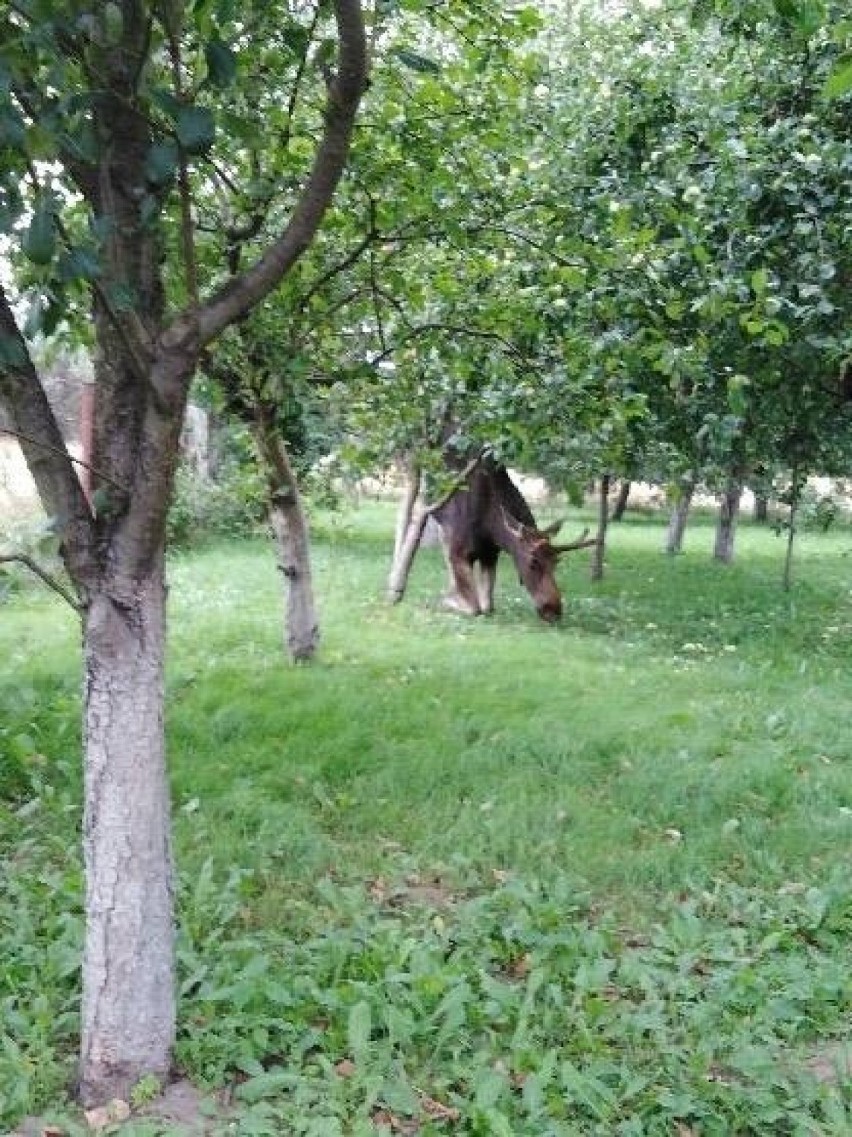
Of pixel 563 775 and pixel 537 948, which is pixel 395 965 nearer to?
pixel 537 948

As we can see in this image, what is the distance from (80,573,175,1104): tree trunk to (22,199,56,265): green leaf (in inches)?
53.9

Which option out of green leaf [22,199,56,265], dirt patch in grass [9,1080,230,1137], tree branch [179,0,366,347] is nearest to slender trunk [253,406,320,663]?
tree branch [179,0,366,347]

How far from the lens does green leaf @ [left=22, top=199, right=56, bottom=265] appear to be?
2137mm

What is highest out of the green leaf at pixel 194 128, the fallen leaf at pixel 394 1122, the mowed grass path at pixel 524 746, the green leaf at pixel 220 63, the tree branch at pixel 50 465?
the green leaf at pixel 220 63

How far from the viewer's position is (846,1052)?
12.2 feet

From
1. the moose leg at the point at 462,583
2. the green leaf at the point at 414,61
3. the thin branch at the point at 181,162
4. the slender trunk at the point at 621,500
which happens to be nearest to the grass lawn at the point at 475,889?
the thin branch at the point at 181,162

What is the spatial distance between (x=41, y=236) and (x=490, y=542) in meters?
11.0

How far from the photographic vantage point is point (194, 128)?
2338mm

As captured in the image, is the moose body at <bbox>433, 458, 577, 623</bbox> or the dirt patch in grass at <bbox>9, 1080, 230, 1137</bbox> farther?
the moose body at <bbox>433, 458, 577, 623</bbox>

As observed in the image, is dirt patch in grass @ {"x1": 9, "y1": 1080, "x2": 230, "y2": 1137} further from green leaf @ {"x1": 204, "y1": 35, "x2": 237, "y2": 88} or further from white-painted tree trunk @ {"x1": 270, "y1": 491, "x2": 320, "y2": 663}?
white-painted tree trunk @ {"x1": 270, "y1": 491, "x2": 320, "y2": 663}

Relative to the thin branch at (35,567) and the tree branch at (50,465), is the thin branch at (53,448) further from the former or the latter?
the thin branch at (35,567)

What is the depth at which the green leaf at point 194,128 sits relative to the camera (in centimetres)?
233

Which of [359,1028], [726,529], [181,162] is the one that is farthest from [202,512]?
[181,162]

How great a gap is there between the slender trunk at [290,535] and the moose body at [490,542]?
3.96 m
